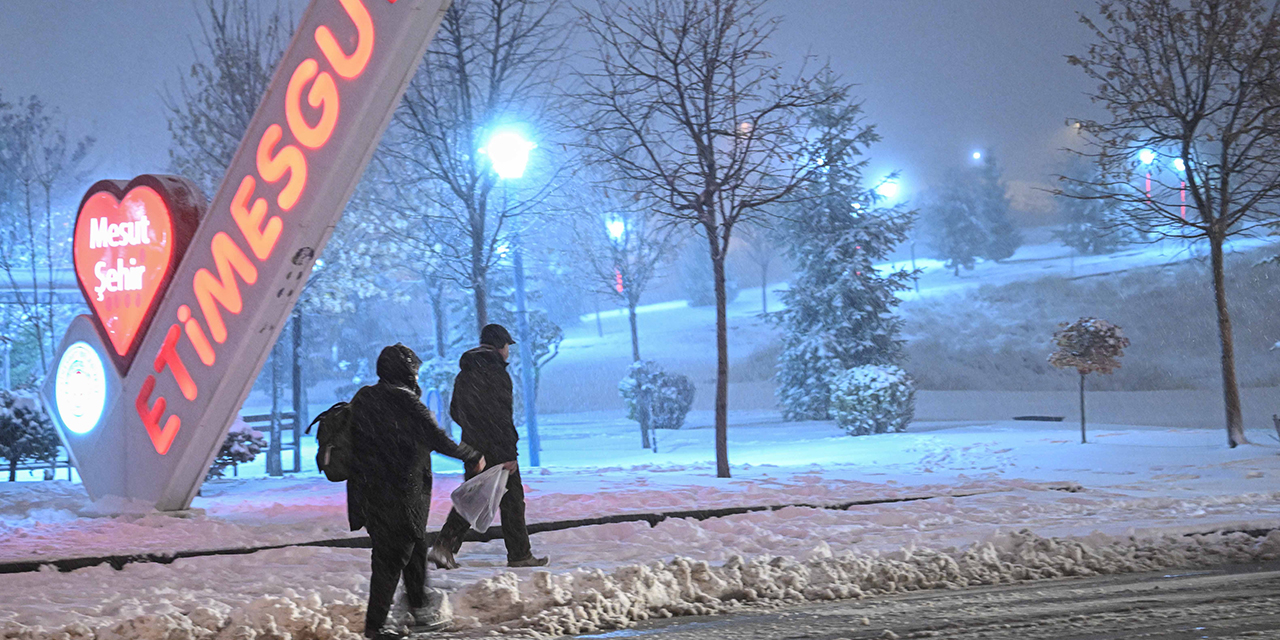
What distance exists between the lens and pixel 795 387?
123 feet

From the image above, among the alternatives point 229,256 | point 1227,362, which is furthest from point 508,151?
point 1227,362

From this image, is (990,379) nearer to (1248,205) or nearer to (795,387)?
(795,387)

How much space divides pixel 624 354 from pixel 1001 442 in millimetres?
43516

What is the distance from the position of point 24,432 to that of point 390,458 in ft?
43.9

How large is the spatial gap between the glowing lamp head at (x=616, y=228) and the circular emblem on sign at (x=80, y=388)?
19579mm

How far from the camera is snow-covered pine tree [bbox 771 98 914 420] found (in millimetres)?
35625

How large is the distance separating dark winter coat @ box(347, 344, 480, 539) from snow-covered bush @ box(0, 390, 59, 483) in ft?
41.1

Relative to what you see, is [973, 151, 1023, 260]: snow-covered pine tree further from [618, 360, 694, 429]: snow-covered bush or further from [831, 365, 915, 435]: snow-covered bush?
[831, 365, 915, 435]: snow-covered bush

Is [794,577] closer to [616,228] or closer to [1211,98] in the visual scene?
[1211,98]

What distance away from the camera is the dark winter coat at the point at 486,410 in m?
7.31

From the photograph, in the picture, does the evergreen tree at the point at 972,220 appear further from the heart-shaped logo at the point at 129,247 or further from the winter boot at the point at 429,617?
the winter boot at the point at 429,617

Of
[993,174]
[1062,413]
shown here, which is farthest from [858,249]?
[993,174]

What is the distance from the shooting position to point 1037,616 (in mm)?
5898

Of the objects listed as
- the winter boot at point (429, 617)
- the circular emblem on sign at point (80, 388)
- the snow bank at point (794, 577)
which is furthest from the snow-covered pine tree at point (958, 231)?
the winter boot at point (429, 617)
